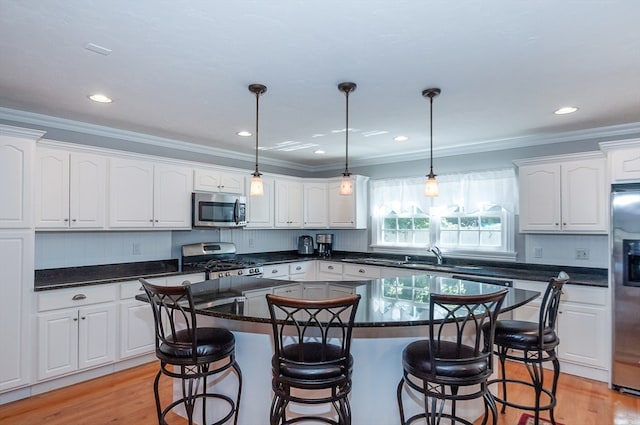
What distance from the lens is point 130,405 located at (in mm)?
2930

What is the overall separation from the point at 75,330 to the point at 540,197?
475 centimetres

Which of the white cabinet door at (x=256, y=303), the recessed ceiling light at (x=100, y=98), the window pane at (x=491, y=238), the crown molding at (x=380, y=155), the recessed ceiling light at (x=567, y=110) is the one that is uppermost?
the recessed ceiling light at (x=100, y=98)

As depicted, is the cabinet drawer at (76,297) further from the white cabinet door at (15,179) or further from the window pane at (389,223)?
the window pane at (389,223)

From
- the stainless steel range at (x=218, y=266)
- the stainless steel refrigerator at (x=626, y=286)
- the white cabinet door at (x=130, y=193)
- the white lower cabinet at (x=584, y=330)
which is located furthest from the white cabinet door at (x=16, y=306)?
the stainless steel refrigerator at (x=626, y=286)

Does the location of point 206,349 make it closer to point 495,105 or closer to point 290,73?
point 290,73

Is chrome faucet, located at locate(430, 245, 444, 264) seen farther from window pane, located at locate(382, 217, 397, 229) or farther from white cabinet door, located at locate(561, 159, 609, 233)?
white cabinet door, located at locate(561, 159, 609, 233)

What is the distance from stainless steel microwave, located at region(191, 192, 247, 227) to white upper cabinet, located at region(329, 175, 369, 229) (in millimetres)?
1485

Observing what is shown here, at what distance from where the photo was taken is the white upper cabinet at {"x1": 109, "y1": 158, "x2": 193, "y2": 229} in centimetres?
377

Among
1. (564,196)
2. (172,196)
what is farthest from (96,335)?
(564,196)

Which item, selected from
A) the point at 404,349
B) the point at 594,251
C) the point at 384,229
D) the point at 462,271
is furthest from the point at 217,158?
the point at 594,251

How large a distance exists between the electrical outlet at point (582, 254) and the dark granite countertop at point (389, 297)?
181 cm

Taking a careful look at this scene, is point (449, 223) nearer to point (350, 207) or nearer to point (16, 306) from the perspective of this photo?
point (350, 207)

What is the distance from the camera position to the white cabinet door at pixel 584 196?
3604mm

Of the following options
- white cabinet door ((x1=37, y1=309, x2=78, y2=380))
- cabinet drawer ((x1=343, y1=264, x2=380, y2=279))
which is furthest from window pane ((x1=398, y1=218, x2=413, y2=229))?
white cabinet door ((x1=37, y1=309, x2=78, y2=380))
